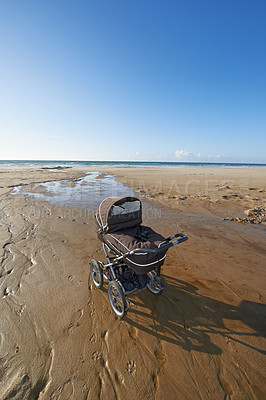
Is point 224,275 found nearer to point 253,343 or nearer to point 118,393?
point 253,343

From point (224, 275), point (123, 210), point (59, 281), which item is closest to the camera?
point (123, 210)

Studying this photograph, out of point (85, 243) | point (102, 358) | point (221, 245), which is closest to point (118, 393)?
point (102, 358)

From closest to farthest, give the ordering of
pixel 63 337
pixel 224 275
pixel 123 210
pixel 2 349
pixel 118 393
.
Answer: pixel 118 393
pixel 2 349
pixel 63 337
pixel 123 210
pixel 224 275

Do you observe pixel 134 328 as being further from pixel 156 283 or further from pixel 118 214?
pixel 118 214

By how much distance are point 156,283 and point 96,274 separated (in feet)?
5.03

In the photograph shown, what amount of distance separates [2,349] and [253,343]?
4346 millimetres

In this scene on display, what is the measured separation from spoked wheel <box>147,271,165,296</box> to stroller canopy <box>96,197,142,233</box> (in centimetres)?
128

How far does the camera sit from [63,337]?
279 cm

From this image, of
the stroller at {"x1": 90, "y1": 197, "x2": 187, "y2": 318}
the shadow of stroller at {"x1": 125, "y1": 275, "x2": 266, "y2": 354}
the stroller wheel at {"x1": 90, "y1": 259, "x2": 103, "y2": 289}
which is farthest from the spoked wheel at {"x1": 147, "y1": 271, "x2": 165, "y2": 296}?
the stroller wheel at {"x1": 90, "y1": 259, "x2": 103, "y2": 289}

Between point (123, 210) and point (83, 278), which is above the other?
point (123, 210)

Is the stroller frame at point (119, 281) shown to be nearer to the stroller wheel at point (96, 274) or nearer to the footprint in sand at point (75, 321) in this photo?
the stroller wheel at point (96, 274)

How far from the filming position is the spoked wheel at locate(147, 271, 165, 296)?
353cm

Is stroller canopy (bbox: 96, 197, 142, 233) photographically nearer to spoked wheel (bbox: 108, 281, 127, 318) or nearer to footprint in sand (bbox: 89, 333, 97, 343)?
spoked wheel (bbox: 108, 281, 127, 318)

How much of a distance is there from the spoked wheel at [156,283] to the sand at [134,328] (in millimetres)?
179
